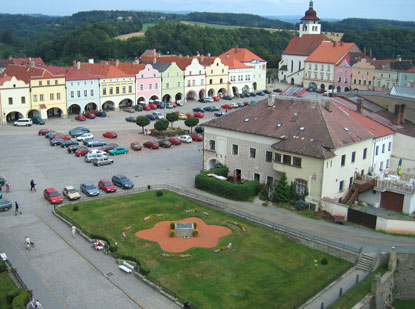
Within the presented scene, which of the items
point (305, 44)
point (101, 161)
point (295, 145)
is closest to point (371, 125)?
point (295, 145)

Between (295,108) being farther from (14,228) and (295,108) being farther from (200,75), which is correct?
(200,75)

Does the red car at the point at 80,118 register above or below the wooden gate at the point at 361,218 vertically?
above

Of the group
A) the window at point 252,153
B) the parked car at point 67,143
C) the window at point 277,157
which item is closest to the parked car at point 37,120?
the parked car at point 67,143

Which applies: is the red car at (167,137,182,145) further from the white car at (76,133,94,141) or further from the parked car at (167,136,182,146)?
the white car at (76,133,94,141)

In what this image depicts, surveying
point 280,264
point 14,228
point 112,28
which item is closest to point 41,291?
point 14,228

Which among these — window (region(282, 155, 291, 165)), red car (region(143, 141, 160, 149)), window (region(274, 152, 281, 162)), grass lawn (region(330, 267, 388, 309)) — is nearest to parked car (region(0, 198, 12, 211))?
window (region(274, 152, 281, 162))

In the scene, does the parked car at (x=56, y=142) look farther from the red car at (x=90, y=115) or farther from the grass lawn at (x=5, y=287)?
the grass lawn at (x=5, y=287)

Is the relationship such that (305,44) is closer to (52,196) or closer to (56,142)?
(56,142)
